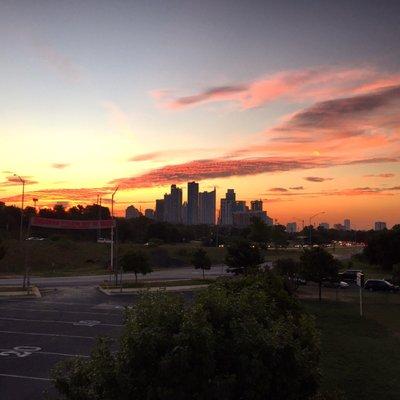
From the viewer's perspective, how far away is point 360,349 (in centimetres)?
2072

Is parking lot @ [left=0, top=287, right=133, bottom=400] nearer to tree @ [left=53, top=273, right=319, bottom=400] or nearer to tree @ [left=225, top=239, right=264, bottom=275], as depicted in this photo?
tree @ [left=53, top=273, right=319, bottom=400]

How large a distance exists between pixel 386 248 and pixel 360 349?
47.4 metres

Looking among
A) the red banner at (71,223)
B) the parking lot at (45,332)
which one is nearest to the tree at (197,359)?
the parking lot at (45,332)

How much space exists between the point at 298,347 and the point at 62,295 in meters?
34.8

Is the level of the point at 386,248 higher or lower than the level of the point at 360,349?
higher

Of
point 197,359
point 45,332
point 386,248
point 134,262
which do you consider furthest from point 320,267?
point 197,359

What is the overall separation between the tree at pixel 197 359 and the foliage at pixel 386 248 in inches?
2349

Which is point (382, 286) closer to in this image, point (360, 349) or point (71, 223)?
point (360, 349)

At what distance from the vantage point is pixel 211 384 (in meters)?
7.14

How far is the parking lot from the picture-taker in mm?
16625

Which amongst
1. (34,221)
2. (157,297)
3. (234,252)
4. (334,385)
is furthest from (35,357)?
(34,221)

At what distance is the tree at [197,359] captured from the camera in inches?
282

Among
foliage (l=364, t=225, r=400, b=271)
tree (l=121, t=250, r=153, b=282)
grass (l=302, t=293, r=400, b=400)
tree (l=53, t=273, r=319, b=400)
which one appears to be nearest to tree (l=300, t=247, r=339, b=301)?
grass (l=302, t=293, r=400, b=400)

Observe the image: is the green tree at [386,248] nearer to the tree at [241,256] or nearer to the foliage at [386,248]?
the foliage at [386,248]
